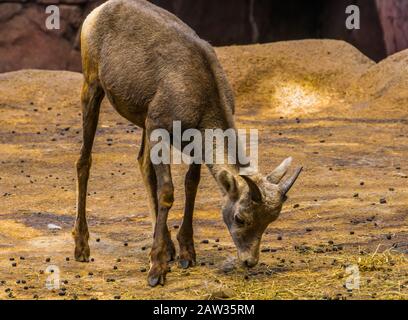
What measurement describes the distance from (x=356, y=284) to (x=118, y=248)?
2.40 m

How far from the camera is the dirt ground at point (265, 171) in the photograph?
7.24 metres

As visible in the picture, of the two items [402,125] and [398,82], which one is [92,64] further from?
[398,82]

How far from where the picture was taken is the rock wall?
56.0 ft

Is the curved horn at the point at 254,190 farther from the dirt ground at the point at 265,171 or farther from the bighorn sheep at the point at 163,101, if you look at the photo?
the dirt ground at the point at 265,171

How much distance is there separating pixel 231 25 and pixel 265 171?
285 inches

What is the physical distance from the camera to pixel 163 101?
7355 millimetres

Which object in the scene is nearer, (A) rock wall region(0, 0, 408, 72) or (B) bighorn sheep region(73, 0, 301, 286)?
(B) bighorn sheep region(73, 0, 301, 286)

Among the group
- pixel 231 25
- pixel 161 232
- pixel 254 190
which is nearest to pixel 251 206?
pixel 254 190

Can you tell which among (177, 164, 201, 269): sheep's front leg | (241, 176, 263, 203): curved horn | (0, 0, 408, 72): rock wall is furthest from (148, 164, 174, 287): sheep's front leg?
(0, 0, 408, 72): rock wall

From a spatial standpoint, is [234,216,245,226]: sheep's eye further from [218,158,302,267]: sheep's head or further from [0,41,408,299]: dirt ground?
[0,41,408,299]: dirt ground

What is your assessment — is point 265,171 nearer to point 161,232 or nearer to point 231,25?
point 161,232

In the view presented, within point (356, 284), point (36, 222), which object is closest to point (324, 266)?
point (356, 284)

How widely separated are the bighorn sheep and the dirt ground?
308 millimetres
